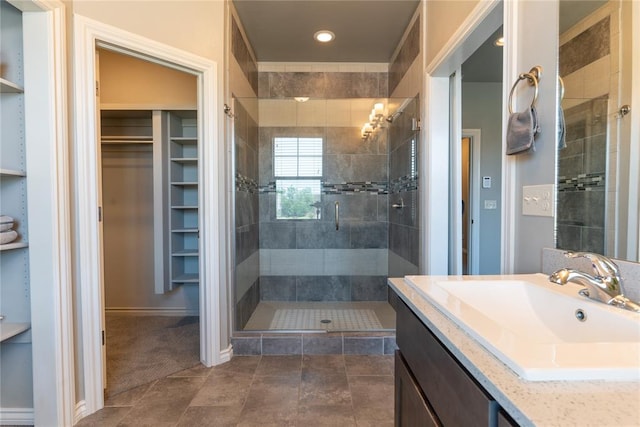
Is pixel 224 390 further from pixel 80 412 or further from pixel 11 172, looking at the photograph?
pixel 11 172

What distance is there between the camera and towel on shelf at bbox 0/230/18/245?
1451 millimetres

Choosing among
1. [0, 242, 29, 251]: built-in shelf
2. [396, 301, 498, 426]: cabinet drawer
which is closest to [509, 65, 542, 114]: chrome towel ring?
[396, 301, 498, 426]: cabinet drawer

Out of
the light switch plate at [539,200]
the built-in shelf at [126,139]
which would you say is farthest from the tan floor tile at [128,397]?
the light switch plate at [539,200]

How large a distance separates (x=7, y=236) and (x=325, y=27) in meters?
2.80

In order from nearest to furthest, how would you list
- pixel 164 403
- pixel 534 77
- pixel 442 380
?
pixel 442 380
pixel 534 77
pixel 164 403

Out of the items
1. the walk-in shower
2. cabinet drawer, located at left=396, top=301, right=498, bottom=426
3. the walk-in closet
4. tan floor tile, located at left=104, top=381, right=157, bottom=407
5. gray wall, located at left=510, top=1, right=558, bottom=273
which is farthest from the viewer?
the walk-in shower

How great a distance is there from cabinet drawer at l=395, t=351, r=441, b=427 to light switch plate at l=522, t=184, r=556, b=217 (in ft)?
2.47

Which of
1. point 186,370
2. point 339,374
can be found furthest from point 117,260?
point 339,374

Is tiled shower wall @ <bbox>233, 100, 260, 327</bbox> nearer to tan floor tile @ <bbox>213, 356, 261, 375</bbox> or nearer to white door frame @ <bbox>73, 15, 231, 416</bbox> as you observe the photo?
tan floor tile @ <bbox>213, 356, 261, 375</bbox>

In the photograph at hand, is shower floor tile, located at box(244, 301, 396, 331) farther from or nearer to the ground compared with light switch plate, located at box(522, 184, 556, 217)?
nearer to the ground

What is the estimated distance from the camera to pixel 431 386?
2.67ft

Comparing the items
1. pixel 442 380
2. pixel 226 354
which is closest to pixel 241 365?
pixel 226 354

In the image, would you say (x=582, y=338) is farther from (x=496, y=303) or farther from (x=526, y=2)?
(x=526, y=2)

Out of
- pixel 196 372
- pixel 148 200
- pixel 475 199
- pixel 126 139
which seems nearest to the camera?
pixel 196 372
